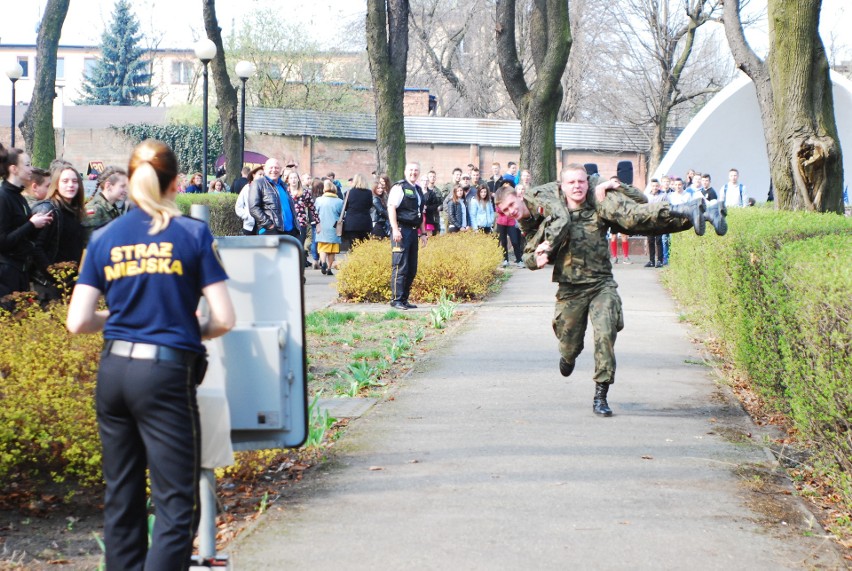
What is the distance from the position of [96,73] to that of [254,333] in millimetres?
75576

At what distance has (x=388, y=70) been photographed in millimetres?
22141

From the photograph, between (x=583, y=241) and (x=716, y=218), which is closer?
(x=716, y=218)

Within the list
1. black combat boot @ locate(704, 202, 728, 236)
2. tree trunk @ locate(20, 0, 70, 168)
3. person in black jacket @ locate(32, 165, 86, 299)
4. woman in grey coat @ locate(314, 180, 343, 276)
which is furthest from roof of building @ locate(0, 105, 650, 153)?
black combat boot @ locate(704, 202, 728, 236)

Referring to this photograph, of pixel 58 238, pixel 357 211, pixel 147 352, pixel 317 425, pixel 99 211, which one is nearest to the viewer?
pixel 147 352

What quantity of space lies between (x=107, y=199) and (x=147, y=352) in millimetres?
5629

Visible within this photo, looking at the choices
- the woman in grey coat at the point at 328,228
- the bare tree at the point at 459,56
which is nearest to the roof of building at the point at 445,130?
the bare tree at the point at 459,56

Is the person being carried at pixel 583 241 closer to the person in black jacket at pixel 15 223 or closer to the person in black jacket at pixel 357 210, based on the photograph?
the person in black jacket at pixel 15 223

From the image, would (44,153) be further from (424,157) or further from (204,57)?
(424,157)

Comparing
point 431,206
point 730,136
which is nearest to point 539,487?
point 431,206

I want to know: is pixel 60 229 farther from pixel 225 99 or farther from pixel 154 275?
pixel 225 99

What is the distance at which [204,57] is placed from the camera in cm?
2534

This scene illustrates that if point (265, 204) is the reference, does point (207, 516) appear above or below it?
below

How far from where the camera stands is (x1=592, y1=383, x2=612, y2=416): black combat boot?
8375 mm

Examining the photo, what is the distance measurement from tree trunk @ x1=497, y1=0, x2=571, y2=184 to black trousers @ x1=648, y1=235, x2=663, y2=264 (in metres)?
2.41
